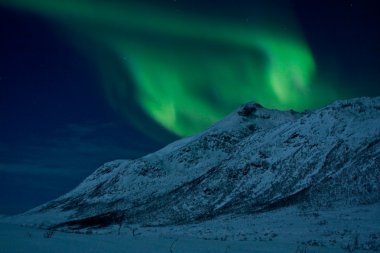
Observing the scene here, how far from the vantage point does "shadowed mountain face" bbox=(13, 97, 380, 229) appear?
78.1 meters

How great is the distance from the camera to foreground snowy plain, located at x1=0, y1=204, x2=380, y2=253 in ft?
24.4

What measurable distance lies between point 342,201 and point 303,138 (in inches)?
1382

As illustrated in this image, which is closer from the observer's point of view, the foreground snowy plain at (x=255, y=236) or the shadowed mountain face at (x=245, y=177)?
the foreground snowy plain at (x=255, y=236)

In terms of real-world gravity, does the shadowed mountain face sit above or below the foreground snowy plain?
above

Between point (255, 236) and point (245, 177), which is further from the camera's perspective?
point (245, 177)

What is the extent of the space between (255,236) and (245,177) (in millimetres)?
59885

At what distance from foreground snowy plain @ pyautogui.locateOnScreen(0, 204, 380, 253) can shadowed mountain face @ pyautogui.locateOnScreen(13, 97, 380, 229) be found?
9984 mm

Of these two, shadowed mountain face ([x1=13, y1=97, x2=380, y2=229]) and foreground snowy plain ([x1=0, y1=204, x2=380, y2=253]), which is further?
shadowed mountain face ([x1=13, y1=97, x2=380, y2=229])

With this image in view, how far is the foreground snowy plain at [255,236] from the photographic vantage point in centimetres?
743

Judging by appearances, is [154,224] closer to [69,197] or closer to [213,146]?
[213,146]

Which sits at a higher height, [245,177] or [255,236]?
[245,177]

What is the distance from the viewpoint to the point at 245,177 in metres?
99.9

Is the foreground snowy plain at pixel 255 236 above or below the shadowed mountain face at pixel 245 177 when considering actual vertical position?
below

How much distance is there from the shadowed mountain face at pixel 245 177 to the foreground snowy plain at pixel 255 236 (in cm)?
998
